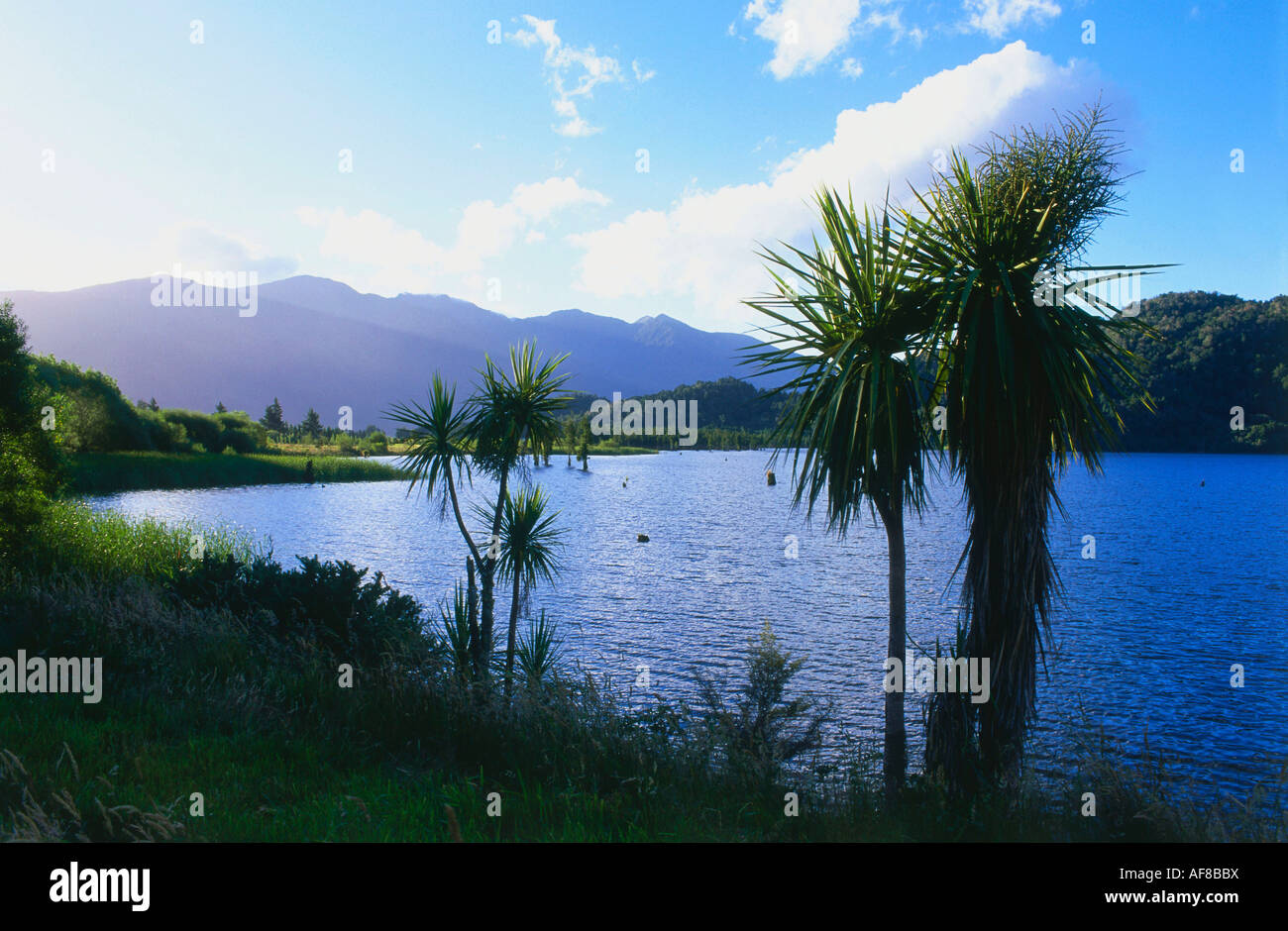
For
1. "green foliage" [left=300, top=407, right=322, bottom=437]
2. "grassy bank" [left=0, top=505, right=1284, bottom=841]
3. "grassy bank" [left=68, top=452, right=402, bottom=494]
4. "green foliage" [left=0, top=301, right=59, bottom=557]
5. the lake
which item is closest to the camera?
"grassy bank" [left=0, top=505, right=1284, bottom=841]

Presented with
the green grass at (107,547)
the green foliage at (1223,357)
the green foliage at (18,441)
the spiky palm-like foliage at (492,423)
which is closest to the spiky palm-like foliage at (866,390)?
the spiky palm-like foliage at (492,423)

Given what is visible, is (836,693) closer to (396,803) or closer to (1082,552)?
(396,803)

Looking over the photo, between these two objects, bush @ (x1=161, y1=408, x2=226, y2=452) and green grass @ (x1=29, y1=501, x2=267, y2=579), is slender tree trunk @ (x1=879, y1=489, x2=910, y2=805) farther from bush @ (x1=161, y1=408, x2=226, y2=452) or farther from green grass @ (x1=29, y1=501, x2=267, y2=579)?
bush @ (x1=161, y1=408, x2=226, y2=452)

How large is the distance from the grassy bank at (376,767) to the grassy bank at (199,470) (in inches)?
1636

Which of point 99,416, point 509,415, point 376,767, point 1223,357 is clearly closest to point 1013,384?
point 376,767

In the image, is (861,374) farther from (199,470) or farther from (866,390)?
(199,470)

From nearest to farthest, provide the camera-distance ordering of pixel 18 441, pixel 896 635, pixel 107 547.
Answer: pixel 896 635
pixel 18 441
pixel 107 547

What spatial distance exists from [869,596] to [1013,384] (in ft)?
68.4

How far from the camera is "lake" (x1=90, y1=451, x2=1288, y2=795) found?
15297 mm

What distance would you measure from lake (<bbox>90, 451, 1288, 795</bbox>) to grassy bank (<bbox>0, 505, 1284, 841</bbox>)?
9.26 feet

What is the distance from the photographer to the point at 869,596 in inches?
1029

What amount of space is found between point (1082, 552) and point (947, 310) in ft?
116

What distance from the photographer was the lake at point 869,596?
15297mm

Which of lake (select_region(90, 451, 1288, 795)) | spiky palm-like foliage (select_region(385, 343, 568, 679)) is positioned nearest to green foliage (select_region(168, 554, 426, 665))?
spiky palm-like foliage (select_region(385, 343, 568, 679))
